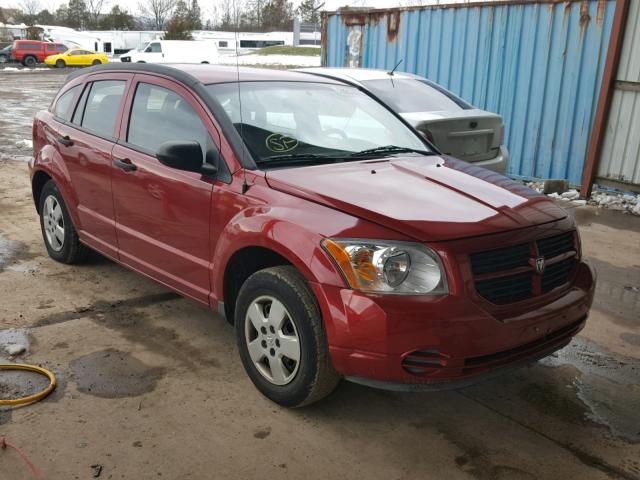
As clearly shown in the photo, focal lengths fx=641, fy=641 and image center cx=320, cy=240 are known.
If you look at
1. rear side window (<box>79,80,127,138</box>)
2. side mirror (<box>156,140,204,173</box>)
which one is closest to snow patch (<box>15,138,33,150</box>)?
rear side window (<box>79,80,127,138</box>)

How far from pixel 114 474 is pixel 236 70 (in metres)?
2.61

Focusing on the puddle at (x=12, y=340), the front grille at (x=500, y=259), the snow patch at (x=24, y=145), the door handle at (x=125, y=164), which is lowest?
the snow patch at (x=24, y=145)

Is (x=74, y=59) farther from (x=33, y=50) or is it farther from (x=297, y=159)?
(x=297, y=159)

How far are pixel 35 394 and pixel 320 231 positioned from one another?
180cm

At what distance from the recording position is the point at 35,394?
3.42 m

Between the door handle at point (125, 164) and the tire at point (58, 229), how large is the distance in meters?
1.09

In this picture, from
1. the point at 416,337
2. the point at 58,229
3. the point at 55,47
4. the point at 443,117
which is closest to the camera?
the point at 416,337

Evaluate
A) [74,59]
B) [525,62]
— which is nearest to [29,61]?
[74,59]

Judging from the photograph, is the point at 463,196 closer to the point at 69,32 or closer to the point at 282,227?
the point at 282,227

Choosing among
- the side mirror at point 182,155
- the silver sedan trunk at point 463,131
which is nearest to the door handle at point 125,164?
the side mirror at point 182,155

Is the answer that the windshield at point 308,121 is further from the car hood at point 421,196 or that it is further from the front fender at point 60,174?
the front fender at point 60,174

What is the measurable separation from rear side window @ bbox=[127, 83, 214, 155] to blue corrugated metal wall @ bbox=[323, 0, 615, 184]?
683cm

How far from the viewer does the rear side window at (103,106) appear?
452 centimetres

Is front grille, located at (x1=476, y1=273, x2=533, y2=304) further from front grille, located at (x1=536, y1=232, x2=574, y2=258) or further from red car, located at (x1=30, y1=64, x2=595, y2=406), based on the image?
front grille, located at (x1=536, y1=232, x2=574, y2=258)
